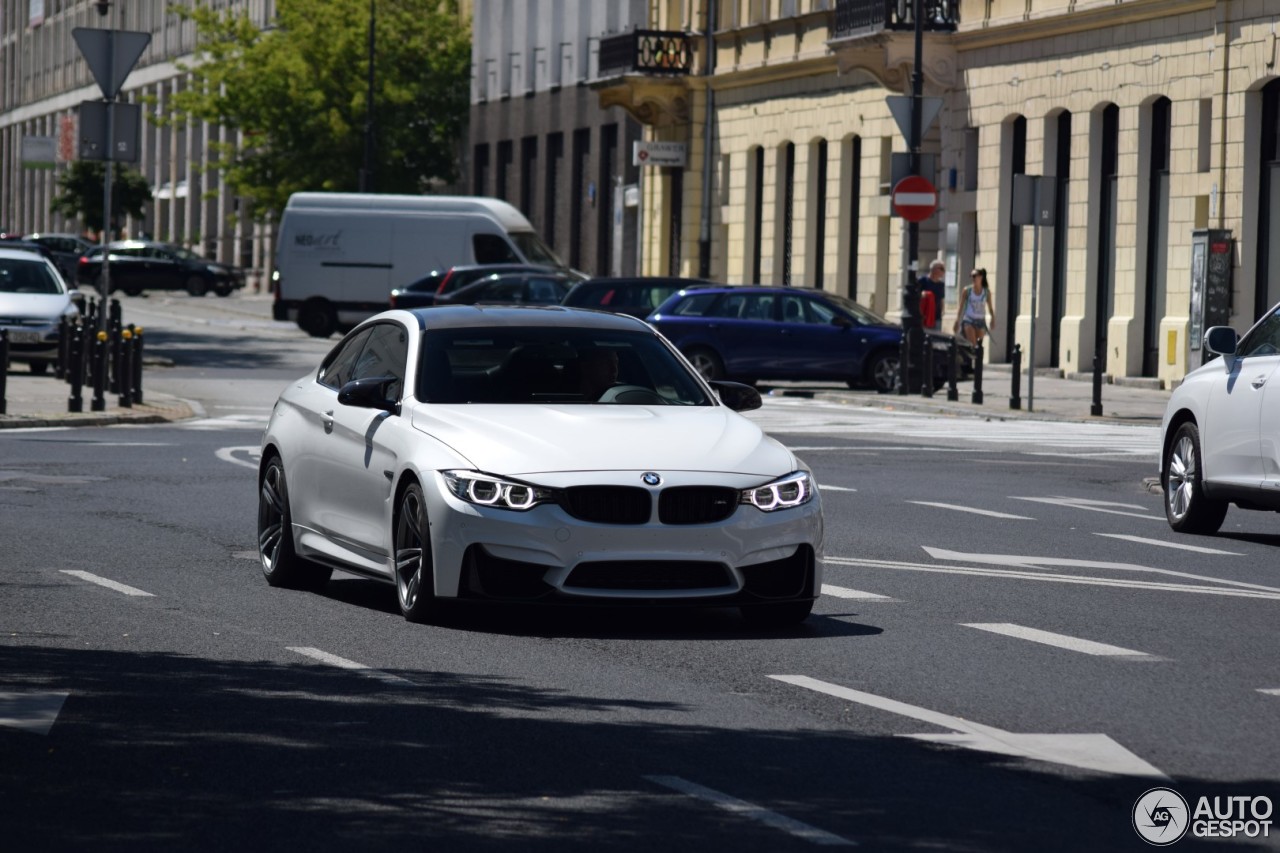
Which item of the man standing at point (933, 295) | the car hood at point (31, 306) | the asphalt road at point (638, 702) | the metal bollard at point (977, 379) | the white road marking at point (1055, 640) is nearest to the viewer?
the asphalt road at point (638, 702)

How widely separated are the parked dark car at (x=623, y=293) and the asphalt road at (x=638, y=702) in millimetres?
22216

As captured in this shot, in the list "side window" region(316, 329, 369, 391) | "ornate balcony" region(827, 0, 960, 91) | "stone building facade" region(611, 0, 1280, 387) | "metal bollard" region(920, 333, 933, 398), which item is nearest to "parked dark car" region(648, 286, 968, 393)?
"metal bollard" region(920, 333, 933, 398)

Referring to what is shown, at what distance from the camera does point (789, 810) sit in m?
7.06

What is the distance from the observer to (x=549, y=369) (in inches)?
471

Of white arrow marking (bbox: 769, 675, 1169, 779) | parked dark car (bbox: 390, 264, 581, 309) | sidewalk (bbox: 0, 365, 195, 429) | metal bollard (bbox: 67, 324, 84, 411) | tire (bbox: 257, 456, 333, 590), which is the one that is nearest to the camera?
white arrow marking (bbox: 769, 675, 1169, 779)

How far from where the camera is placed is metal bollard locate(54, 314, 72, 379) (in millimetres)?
32644

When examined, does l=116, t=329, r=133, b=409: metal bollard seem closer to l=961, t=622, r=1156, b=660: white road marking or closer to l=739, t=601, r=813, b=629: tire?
l=739, t=601, r=813, b=629: tire

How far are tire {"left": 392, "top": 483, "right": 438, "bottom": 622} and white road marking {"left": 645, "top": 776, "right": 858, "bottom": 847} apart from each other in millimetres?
3591

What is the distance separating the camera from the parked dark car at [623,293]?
3849 centimetres

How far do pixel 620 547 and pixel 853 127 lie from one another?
38.0 metres

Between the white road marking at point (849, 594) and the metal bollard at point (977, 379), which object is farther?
the metal bollard at point (977, 379)

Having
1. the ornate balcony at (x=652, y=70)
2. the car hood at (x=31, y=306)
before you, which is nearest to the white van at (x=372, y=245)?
the ornate balcony at (x=652, y=70)

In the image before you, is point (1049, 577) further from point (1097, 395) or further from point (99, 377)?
point (1097, 395)

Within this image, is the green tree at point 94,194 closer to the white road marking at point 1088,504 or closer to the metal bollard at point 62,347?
the metal bollard at point 62,347
